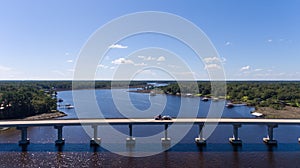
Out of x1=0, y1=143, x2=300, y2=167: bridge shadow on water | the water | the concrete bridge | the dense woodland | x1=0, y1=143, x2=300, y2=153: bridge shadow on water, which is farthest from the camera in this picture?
the dense woodland

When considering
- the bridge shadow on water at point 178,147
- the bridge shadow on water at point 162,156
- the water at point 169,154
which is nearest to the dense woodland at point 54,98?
the bridge shadow on water at point 178,147

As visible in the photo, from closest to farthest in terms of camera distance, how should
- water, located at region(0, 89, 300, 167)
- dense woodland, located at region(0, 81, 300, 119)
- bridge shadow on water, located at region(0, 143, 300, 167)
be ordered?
bridge shadow on water, located at region(0, 143, 300, 167)
water, located at region(0, 89, 300, 167)
dense woodland, located at region(0, 81, 300, 119)

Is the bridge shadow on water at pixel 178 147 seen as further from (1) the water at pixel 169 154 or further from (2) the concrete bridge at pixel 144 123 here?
(2) the concrete bridge at pixel 144 123

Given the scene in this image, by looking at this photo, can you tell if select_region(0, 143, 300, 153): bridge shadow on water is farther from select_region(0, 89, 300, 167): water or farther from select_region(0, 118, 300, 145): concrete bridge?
select_region(0, 118, 300, 145): concrete bridge

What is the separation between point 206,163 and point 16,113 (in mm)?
43993

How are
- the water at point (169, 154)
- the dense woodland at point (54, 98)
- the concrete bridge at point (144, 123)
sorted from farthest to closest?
the dense woodland at point (54, 98), the concrete bridge at point (144, 123), the water at point (169, 154)

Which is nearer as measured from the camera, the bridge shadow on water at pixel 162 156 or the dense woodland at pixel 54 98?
the bridge shadow on water at pixel 162 156

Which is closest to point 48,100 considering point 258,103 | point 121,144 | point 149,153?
point 121,144

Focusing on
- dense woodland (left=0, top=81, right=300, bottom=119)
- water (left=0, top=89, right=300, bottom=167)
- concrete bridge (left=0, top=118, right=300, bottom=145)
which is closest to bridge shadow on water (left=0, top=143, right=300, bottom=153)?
water (left=0, top=89, right=300, bottom=167)

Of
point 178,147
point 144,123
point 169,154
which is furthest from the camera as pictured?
point 144,123

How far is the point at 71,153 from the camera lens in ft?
87.4

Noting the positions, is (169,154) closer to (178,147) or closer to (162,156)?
(162,156)

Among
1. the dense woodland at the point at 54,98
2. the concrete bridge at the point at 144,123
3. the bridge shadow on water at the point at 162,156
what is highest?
the dense woodland at the point at 54,98

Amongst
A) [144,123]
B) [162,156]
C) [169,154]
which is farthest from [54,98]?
[162,156]
